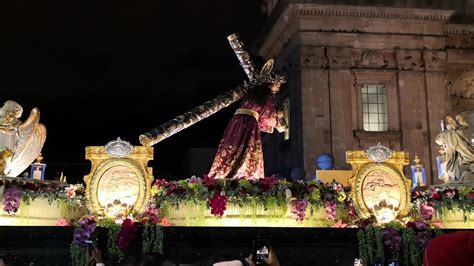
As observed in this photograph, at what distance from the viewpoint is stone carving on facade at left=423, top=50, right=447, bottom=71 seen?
1040 inches

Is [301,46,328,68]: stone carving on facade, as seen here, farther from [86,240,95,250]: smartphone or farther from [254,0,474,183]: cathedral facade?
[86,240,95,250]: smartphone

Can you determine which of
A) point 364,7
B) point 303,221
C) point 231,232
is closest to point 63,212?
point 231,232

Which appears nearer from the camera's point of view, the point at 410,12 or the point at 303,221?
the point at 303,221

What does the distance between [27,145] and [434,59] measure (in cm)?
1970

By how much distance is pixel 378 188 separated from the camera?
1162 cm

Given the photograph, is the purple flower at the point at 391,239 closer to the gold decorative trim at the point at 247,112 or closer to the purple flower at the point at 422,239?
the purple flower at the point at 422,239

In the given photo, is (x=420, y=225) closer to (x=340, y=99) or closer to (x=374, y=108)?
(x=340, y=99)

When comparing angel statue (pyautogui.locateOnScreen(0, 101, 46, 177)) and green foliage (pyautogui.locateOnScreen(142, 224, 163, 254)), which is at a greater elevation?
angel statue (pyautogui.locateOnScreen(0, 101, 46, 177))

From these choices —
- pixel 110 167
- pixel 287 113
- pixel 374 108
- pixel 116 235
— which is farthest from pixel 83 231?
pixel 374 108

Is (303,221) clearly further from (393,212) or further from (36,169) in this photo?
(36,169)

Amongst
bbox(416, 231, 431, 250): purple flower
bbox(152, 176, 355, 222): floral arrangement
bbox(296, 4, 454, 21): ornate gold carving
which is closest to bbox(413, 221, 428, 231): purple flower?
bbox(416, 231, 431, 250): purple flower

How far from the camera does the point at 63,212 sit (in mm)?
11109

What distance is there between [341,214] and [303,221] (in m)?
0.77

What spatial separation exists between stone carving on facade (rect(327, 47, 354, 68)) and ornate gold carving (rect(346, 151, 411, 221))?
14.4m
